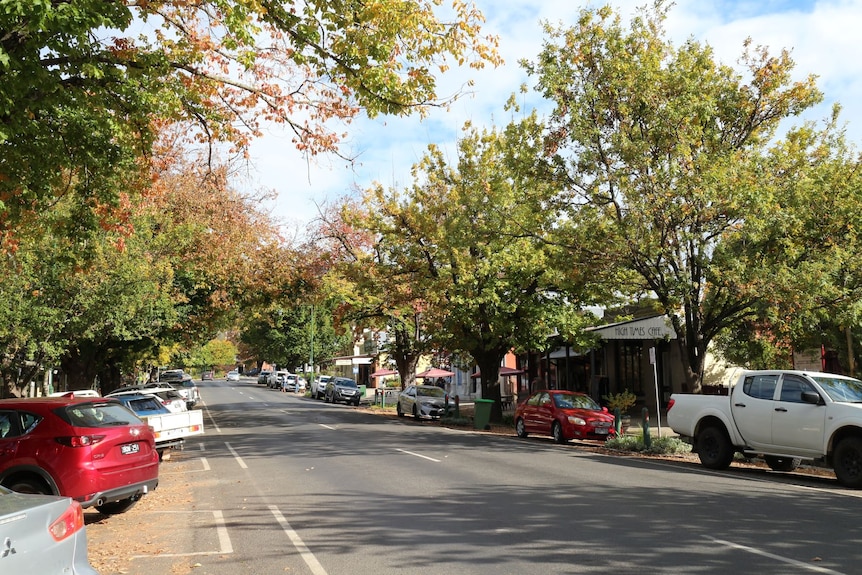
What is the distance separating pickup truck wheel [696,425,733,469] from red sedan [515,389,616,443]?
5.55 metres

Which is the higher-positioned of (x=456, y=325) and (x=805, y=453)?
(x=456, y=325)

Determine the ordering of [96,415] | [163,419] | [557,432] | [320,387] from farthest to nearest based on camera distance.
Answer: [320,387] < [557,432] < [163,419] < [96,415]

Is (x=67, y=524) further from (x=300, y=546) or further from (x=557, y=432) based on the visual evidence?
(x=557, y=432)

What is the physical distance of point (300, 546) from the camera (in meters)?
7.87

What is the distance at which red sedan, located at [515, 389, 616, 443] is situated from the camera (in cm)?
2027

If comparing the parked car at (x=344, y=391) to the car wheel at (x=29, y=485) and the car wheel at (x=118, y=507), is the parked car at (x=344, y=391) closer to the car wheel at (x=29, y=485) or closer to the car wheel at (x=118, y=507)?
the car wheel at (x=118, y=507)

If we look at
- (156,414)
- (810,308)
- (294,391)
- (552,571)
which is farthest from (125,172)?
(294,391)

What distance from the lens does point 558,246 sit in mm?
19297

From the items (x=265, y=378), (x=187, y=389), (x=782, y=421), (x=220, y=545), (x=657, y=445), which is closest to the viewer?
Answer: (x=220, y=545)

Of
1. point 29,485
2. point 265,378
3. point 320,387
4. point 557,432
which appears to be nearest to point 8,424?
point 29,485

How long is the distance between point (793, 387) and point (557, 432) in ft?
28.1

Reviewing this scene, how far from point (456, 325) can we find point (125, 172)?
17.0m

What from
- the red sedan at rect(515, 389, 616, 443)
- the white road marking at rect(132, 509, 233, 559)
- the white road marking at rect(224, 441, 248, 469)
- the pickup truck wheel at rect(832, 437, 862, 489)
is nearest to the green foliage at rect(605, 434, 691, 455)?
the red sedan at rect(515, 389, 616, 443)

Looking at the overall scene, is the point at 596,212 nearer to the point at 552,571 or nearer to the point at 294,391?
the point at 552,571
